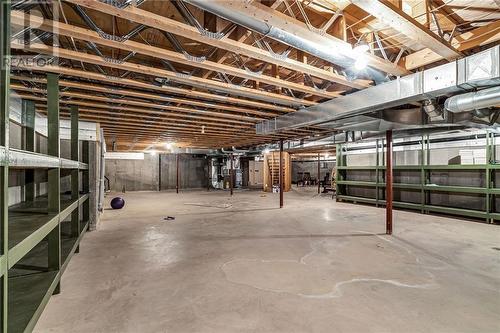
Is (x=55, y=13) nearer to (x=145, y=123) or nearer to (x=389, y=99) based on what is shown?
(x=389, y=99)

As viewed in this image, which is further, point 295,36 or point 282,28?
point 295,36

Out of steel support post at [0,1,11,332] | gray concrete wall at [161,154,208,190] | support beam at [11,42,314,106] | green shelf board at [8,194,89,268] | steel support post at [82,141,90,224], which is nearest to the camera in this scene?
steel support post at [0,1,11,332]

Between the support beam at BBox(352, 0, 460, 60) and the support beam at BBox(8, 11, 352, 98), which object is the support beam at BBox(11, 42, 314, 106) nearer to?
the support beam at BBox(8, 11, 352, 98)

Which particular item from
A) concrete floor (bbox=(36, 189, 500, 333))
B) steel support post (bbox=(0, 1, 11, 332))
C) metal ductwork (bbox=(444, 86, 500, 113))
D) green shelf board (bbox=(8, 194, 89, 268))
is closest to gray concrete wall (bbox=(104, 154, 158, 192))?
concrete floor (bbox=(36, 189, 500, 333))

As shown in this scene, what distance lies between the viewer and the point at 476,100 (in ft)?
8.13

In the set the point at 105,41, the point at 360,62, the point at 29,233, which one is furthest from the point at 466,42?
the point at 29,233

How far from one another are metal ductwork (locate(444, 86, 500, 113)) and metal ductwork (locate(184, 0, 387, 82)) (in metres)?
1.24

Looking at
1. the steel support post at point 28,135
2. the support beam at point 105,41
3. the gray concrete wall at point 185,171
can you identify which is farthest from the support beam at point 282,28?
the gray concrete wall at point 185,171

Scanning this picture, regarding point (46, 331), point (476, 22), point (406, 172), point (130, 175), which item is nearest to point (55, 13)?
point (46, 331)

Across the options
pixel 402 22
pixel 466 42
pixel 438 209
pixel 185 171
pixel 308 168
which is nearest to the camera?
pixel 402 22

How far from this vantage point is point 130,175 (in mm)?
12359

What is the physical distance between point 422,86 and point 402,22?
1058 mm

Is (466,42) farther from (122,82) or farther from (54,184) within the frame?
(54,184)

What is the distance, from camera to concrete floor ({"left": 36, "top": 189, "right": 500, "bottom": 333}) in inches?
68.7
